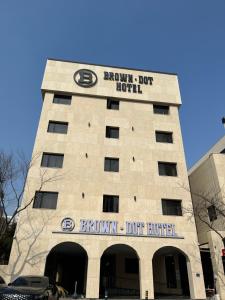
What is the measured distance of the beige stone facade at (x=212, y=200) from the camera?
76.4ft

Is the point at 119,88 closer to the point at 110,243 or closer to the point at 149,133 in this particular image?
the point at 149,133

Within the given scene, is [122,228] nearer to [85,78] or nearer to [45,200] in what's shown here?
[45,200]

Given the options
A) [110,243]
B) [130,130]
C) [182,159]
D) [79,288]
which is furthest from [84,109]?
[79,288]

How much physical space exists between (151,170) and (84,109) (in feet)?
37.1

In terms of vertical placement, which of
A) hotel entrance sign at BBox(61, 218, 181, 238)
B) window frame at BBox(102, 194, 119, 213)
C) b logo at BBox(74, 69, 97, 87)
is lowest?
hotel entrance sign at BBox(61, 218, 181, 238)

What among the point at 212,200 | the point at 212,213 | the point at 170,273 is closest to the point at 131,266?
the point at 170,273

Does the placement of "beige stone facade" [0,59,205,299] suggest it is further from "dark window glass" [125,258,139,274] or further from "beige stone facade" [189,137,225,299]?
"beige stone facade" [189,137,225,299]

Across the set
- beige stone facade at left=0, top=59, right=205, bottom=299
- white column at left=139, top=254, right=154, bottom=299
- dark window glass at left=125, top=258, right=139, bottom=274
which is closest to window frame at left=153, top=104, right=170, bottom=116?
beige stone facade at left=0, top=59, right=205, bottom=299

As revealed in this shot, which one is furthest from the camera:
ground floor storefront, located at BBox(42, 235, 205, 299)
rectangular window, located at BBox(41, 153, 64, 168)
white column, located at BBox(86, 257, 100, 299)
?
rectangular window, located at BBox(41, 153, 64, 168)

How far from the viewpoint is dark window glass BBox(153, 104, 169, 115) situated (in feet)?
109

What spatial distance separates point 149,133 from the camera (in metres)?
30.6

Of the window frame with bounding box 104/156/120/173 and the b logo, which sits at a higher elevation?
the b logo

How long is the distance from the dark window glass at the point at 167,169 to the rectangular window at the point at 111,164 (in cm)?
503

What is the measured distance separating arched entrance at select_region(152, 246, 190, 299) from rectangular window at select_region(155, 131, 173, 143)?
12.9 m
